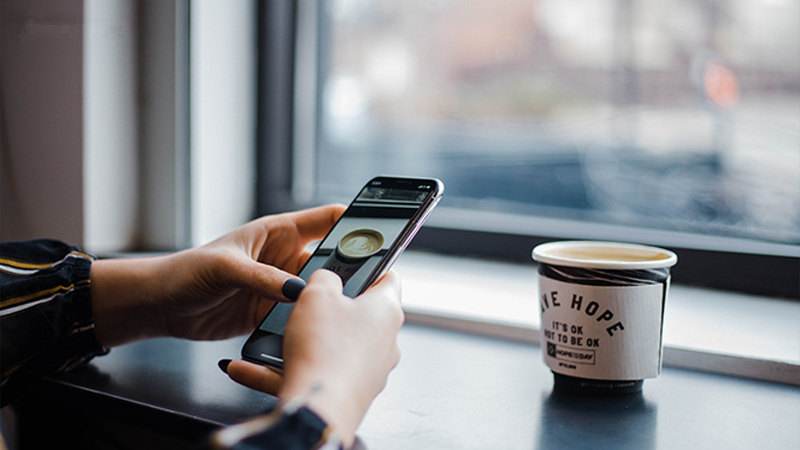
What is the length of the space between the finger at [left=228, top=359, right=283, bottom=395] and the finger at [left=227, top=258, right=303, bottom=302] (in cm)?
5

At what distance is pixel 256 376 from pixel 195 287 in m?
0.12

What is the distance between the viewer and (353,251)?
675 millimetres

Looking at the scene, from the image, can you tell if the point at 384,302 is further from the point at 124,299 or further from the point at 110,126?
the point at 110,126

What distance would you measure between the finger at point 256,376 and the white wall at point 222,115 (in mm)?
481

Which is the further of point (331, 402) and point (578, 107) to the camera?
point (578, 107)

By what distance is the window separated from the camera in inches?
37.9

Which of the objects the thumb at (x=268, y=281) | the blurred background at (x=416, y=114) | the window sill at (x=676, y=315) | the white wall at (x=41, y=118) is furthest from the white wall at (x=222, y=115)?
the thumb at (x=268, y=281)

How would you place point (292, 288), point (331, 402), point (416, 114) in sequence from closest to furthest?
point (331, 402), point (292, 288), point (416, 114)

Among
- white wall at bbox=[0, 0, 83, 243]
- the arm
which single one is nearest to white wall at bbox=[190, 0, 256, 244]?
white wall at bbox=[0, 0, 83, 243]

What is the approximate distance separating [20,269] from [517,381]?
1.28 feet

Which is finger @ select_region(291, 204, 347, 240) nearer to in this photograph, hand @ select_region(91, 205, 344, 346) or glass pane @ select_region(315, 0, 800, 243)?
hand @ select_region(91, 205, 344, 346)

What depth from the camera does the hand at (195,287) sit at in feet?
2.33

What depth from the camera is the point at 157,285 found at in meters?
0.73

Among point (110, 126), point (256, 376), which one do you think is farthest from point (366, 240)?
point (110, 126)
